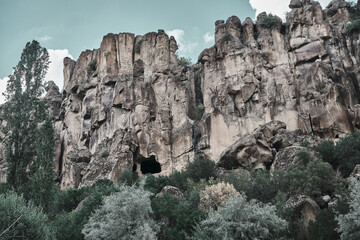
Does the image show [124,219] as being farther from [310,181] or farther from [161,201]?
[310,181]

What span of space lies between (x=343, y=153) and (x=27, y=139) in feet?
79.7

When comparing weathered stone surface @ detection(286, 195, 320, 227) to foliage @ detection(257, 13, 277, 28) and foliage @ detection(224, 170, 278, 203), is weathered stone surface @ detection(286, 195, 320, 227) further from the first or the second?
foliage @ detection(257, 13, 277, 28)

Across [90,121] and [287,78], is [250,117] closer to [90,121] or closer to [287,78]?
[287,78]

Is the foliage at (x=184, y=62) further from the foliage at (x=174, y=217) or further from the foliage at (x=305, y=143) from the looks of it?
the foliage at (x=174, y=217)

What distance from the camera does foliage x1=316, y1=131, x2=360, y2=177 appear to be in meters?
31.6

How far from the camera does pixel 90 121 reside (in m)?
52.2

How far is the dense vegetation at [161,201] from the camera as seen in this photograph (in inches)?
780

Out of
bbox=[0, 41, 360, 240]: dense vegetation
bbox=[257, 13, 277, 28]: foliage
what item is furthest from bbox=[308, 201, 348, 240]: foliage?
bbox=[257, 13, 277, 28]: foliage

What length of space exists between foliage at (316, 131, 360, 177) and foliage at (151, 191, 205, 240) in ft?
45.4

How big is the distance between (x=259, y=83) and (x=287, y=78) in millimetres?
3270

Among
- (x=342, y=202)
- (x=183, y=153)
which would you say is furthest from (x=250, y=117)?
(x=342, y=202)

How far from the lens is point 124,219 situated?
69.1ft

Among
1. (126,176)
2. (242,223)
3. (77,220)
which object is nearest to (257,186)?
(242,223)

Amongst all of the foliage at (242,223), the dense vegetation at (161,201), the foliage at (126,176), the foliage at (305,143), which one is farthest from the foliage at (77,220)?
the foliage at (305,143)
